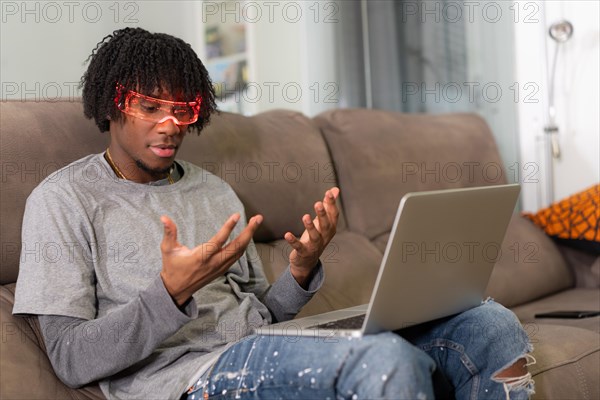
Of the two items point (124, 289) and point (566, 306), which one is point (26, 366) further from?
point (566, 306)

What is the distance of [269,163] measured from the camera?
212 cm

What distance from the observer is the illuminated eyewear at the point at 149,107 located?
5.13 feet

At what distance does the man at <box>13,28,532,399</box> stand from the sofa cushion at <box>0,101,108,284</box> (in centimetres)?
9

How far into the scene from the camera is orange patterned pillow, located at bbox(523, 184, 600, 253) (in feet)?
8.27

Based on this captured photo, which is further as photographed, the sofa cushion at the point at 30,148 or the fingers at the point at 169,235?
the sofa cushion at the point at 30,148

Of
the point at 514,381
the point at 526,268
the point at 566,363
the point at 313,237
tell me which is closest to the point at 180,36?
the point at 526,268

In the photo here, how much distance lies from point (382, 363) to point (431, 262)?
0.72 feet

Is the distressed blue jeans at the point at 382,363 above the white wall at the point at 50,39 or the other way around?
the other way around

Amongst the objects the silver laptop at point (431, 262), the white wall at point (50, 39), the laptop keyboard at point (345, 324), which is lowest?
the laptop keyboard at point (345, 324)

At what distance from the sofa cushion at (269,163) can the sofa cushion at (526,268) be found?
520mm

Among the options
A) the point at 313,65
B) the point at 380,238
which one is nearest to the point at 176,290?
the point at 380,238

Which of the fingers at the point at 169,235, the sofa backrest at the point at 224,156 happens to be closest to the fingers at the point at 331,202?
the fingers at the point at 169,235

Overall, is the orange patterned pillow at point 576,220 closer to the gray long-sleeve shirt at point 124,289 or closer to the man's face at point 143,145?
the gray long-sleeve shirt at point 124,289

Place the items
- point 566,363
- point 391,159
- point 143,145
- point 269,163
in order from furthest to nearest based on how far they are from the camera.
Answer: point 391,159, point 269,163, point 566,363, point 143,145
